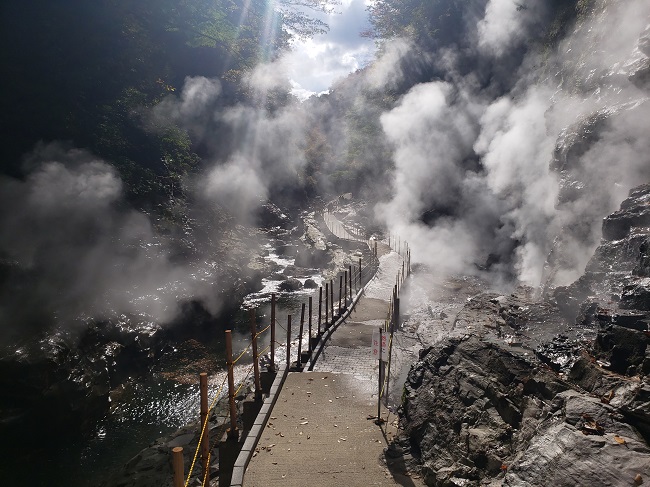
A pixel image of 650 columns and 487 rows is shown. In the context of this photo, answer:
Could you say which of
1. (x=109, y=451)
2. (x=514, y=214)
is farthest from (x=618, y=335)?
(x=514, y=214)

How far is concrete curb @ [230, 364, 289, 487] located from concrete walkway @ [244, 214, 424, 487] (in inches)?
3.4

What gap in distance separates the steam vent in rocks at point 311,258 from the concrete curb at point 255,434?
2.5 inches

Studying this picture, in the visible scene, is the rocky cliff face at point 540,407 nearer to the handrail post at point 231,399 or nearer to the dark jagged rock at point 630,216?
the dark jagged rock at point 630,216

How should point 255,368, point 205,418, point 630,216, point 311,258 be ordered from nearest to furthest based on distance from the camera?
point 205,418
point 255,368
point 630,216
point 311,258

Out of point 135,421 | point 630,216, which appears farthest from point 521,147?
point 135,421

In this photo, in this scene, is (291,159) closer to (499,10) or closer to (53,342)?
(499,10)

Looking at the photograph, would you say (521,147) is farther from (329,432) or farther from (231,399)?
(231,399)

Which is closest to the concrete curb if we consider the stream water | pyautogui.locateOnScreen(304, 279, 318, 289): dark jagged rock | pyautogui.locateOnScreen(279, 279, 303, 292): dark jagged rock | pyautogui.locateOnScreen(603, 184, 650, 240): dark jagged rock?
the stream water

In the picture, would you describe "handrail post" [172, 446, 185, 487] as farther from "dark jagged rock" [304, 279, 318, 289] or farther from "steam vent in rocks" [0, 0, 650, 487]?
"dark jagged rock" [304, 279, 318, 289]

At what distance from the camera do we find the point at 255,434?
22.5 ft

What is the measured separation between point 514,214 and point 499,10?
70.2ft

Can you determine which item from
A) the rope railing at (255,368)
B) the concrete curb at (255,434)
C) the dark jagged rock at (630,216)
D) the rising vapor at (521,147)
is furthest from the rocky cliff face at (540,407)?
the rising vapor at (521,147)

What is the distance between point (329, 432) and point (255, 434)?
1272 mm

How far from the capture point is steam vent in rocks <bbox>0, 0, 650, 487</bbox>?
19.7ft
